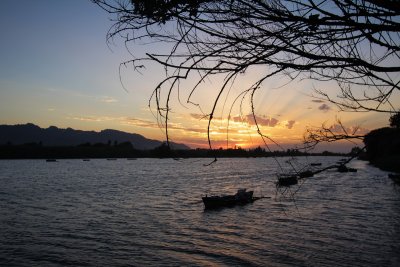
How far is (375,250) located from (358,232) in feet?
17.8

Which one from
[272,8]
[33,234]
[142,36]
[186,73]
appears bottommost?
[33,234]

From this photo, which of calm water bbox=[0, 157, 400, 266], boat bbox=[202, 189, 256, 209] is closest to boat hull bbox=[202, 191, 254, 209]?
boat bbox=[202, 189, 256, 209]

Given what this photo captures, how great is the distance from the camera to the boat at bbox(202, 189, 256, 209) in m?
40.2

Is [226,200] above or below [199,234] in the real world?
above

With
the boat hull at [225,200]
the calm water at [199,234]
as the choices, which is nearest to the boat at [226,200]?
the boat hull at [225,200]

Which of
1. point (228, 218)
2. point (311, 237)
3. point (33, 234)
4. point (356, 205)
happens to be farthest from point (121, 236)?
point (356, 205)

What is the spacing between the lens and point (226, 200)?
41.6 metres

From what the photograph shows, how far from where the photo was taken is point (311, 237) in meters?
25.6

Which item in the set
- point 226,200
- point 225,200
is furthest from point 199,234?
point 226,200

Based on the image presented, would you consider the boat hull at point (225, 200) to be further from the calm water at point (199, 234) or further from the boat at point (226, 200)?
the calm water at point (199, 234)

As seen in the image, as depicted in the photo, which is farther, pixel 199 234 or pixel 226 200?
pixel 226 200

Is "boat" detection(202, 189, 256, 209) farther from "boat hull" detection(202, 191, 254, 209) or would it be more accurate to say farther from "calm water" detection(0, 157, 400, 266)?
"calm water" detection(0, 157, 400, 266)

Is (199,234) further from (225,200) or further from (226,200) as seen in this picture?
(226,200)

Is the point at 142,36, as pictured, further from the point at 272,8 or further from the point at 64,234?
the point at 64,234
